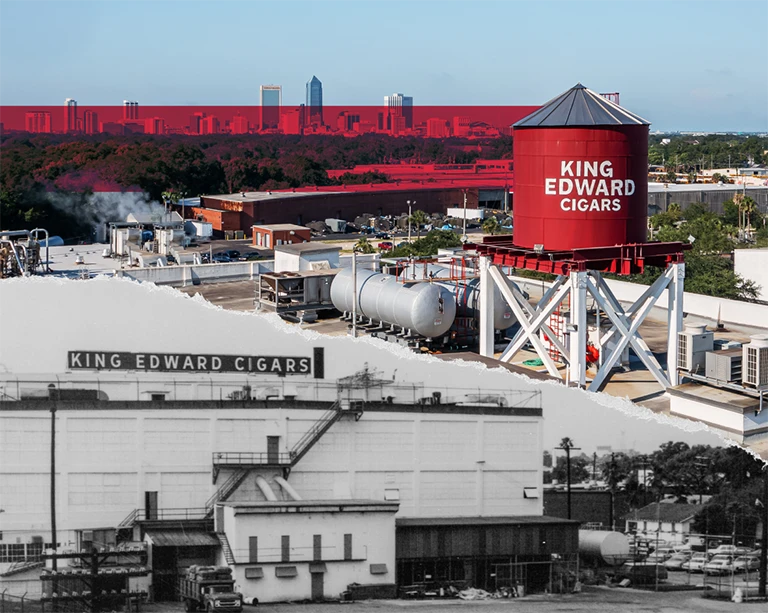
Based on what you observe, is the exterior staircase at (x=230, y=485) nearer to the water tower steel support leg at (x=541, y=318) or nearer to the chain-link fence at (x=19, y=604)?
the chain-link fence at (x=19, y=604)

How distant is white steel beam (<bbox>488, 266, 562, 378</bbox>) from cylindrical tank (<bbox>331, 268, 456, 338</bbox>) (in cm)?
285

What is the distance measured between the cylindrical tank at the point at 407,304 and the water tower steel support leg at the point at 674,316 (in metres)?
8.73

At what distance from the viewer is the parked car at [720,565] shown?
119ft

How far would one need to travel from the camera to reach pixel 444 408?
36062mm

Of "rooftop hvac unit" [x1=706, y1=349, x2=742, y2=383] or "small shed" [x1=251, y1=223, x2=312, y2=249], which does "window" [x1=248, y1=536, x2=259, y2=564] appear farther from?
"small shed" [x1=251, y1=223, x2=312, y2=249]

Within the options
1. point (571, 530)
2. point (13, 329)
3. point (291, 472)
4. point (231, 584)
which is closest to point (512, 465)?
point (571, 530)

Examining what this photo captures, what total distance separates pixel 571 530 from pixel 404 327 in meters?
16.9

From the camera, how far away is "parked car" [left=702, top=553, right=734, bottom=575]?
3612 centimetres

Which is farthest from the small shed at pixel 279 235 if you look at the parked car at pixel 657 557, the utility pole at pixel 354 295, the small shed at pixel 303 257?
the parked car at pixel 657 557

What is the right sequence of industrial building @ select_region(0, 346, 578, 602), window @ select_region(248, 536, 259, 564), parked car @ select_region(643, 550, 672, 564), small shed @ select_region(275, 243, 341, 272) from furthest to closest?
1. small shed @ select_region(275, 243, 341, 272)
2. parked car @ select_region(643, 550, 672, 564)
3. industrial building @ select_region(0, 346, 578, 602)
4. window @ select_region(248, 536, 259, 564)

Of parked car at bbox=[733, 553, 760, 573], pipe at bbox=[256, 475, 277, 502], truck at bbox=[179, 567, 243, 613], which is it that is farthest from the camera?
parked car at bbox=[733, 553, 760, 573]

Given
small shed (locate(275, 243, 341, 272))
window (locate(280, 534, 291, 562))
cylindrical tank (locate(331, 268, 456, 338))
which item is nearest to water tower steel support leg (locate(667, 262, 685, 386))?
cylindrical tank (locate(331, 268, 456, 338))

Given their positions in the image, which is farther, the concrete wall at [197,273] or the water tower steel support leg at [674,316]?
the concrete wall at [197,273]

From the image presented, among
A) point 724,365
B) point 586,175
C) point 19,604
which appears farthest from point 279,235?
point 19,604
